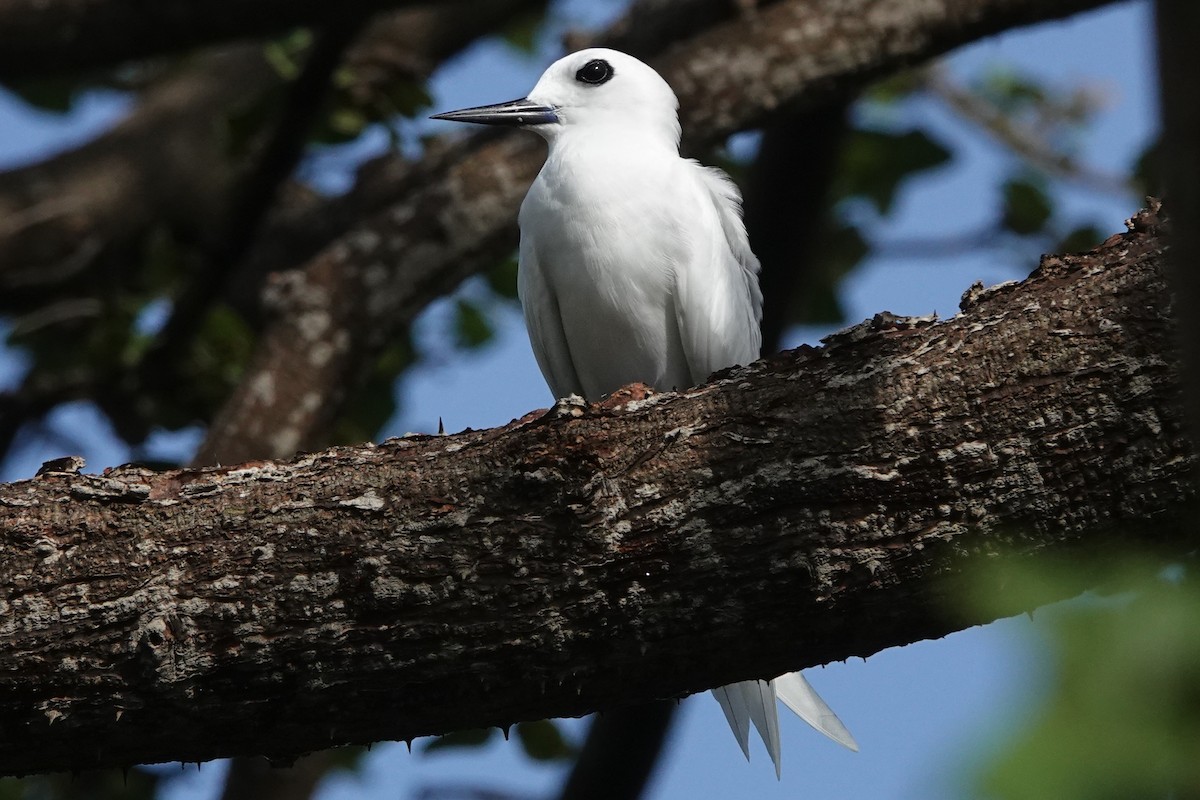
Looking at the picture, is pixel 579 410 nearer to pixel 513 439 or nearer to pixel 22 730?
pixel 513 439

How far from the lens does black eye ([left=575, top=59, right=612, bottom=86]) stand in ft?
22.3

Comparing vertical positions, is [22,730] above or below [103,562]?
below

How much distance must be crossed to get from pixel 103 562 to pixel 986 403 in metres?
2.33

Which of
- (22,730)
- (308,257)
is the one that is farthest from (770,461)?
(308,257)

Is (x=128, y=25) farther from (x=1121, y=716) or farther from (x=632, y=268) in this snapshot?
(x=1121, y=716)

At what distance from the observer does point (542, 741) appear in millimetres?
6359

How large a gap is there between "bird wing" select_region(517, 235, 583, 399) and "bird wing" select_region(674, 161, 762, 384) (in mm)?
588

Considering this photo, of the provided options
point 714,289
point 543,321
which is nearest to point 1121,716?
point 714,289

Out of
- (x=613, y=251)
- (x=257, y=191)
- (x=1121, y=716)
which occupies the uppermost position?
(x=257, y=191)

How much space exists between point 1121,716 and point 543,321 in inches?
201

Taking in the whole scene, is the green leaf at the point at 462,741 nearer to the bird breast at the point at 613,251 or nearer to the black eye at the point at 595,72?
the bird breast at the point at 613,251

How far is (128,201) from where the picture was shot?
330 inches

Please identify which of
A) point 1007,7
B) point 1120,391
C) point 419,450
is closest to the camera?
point 1120,391

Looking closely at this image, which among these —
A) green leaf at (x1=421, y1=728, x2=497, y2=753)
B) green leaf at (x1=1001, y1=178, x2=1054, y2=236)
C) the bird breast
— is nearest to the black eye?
the bird breast
